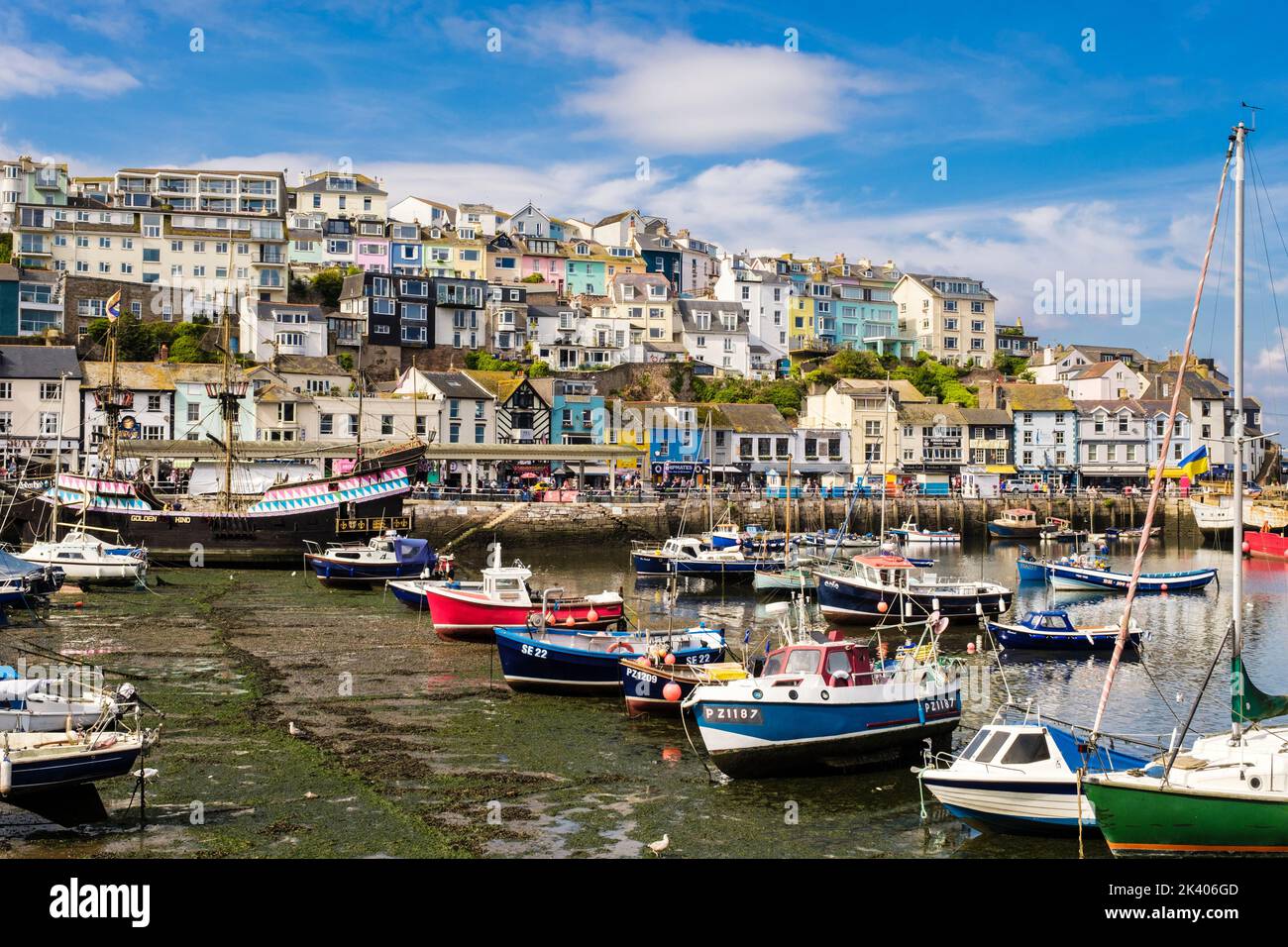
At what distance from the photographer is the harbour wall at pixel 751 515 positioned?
64.3 m

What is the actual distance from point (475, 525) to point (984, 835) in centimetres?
4939

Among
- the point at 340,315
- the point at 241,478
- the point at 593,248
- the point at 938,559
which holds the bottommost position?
the point at 938,559

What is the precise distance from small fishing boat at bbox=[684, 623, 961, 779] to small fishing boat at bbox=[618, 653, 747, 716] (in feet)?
6.69

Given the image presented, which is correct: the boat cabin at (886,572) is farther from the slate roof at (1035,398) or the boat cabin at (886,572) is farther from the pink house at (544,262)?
the pink house at (544,262)

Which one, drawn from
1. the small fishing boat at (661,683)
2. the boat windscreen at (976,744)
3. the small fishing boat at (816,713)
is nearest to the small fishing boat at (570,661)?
the small fishing boat at (661,683)

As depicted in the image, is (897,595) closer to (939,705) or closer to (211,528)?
(939,705)

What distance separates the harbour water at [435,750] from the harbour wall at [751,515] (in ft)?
81.5

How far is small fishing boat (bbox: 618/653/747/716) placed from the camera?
2306 cm

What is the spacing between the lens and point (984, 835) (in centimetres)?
1656

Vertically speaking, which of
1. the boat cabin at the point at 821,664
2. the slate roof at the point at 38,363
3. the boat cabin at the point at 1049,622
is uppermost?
the slate roof at the point at 38,363
